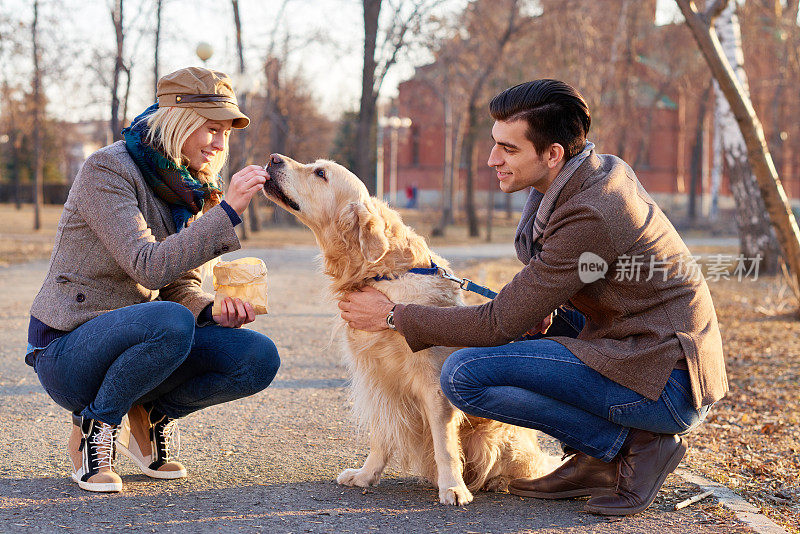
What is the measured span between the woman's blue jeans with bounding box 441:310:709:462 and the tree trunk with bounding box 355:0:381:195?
16.8 meters

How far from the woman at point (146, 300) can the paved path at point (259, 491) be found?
22cm

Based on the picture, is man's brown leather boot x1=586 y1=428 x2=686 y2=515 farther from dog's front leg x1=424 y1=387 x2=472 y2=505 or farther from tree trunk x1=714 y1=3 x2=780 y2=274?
tree trunk x1=714 y1=3 x2=780 y2=274

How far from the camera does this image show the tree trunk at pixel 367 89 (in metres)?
19.9

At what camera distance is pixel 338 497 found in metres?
3.59

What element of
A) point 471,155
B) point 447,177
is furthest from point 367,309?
point 447,177

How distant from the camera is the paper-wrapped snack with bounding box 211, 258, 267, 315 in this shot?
3625 mm

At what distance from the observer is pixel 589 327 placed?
3572 mm

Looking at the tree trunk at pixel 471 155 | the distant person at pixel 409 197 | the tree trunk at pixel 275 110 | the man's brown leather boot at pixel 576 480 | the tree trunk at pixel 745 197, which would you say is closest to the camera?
the man's brown leather boot at pixel 576 480

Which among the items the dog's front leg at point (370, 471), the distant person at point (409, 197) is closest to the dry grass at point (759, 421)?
the dog's front leg at point (370, 471)

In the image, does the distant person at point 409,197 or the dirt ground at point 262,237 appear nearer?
the dirt ground at point 262,237

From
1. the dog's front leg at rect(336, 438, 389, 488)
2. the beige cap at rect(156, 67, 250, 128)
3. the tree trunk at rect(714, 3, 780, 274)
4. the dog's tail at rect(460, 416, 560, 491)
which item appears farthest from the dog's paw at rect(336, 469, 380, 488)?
the tree trunk at rect(714, 3, 780, 274)

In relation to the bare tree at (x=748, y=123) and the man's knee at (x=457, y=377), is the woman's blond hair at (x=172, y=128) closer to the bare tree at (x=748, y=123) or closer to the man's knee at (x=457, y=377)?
the man's knee at (x=457, y=377)

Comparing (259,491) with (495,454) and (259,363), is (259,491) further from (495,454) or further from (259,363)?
(495,454)

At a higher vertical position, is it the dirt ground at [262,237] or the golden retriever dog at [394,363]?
the golden retriever dog at [394,363]
